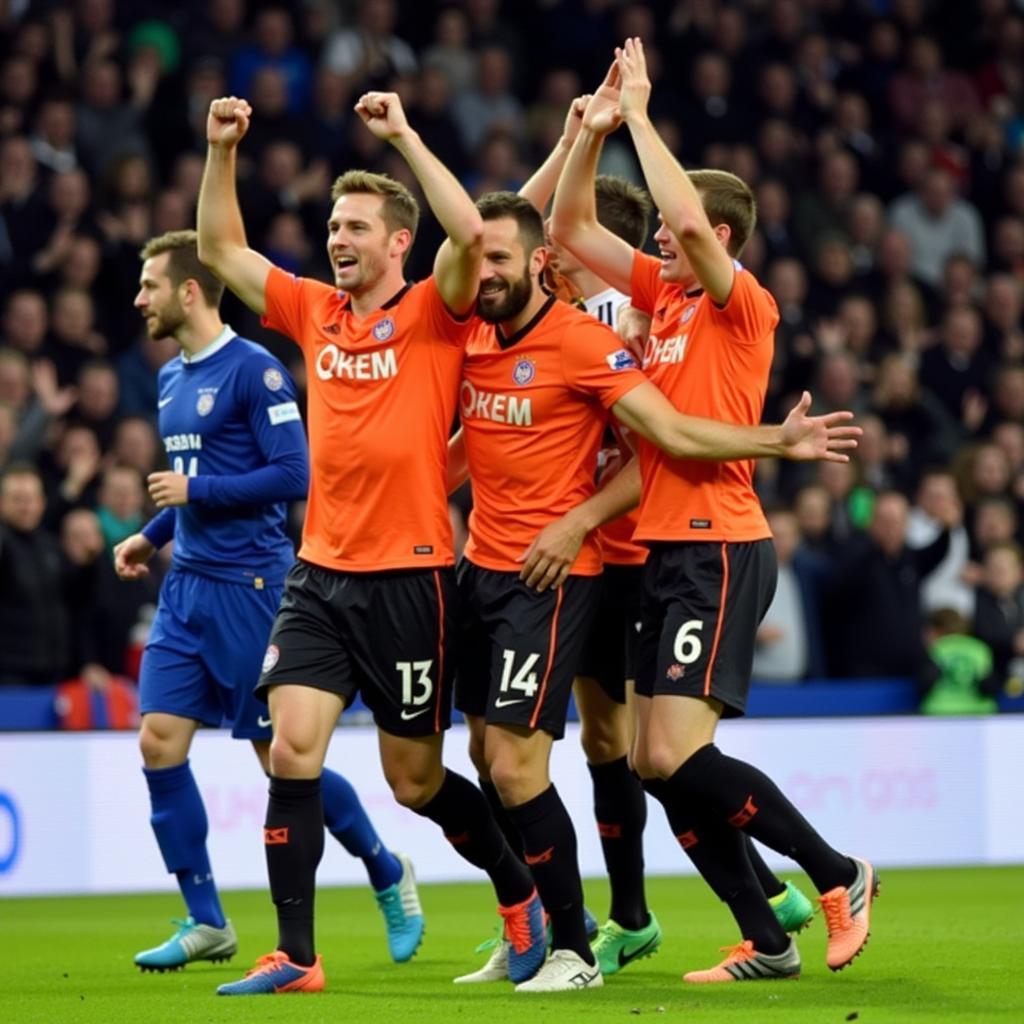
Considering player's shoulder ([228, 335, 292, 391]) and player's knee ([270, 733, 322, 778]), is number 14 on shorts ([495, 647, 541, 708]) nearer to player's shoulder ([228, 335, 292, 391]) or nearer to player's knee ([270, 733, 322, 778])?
player's knee ([270, 733, 322, 778])

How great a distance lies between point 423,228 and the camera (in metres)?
15.5

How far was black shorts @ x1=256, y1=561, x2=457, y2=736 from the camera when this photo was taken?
727 centimetres

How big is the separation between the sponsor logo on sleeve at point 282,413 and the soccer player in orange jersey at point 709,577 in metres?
1.58

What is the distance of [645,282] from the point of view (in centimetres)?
783

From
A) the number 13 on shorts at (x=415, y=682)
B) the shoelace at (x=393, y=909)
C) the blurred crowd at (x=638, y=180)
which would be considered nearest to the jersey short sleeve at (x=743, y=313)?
the number 13 on shorts at (x=415, y=682)

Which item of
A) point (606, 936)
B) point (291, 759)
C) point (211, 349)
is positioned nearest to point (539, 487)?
point (291, 759)

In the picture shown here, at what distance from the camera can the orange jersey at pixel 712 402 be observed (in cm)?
725

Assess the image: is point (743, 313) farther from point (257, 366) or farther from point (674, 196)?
point (257, 366)

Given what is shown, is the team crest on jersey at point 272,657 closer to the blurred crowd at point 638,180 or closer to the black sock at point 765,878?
the black sock at point 765,878

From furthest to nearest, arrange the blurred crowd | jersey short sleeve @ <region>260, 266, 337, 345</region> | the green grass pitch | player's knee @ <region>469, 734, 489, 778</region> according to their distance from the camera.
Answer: the blurred crowd, player's knee @ <region>469, 734, 489, 778</region>, jersey short sleeve @ <region>260, 266, 337, 345</region>, the green grass pitch

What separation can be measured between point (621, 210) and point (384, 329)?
4.75 feet

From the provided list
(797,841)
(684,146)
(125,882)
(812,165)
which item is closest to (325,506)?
(797,841)

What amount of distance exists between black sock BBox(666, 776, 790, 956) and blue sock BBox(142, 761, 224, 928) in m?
2.00

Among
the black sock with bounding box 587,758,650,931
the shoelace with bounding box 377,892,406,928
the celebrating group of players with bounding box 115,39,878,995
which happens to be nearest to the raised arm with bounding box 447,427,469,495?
the celebrating group of players with bounding box 115,39,878,995
